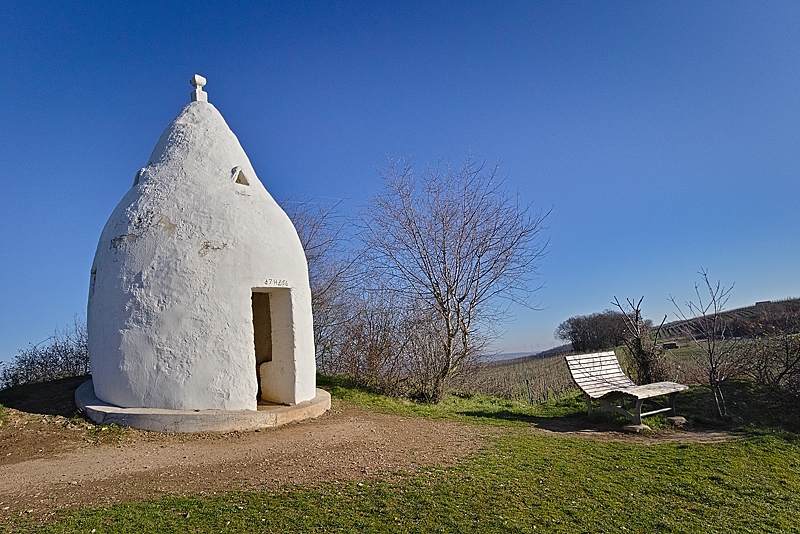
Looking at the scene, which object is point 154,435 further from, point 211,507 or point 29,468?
point 211,507

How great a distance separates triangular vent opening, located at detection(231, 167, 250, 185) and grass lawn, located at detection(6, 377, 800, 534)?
18.6 feet

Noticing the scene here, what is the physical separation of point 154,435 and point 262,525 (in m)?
3.56

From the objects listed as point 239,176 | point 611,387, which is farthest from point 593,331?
point 239,176

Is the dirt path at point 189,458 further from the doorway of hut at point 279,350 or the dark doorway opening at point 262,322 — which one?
the dark doorway opening at point 262,322

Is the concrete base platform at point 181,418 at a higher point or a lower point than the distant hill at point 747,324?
lower

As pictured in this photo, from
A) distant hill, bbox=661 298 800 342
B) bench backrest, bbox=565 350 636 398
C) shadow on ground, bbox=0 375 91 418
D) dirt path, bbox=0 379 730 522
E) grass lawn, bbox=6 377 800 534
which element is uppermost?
distant hill, bbox=661 298 800 342

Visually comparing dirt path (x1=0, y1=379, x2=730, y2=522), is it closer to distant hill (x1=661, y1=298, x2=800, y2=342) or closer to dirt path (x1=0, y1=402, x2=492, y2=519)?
dirt path (x1=0, y1=402, x2=492, y2=519)

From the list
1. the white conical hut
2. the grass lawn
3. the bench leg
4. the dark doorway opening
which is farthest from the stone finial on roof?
the bench leg

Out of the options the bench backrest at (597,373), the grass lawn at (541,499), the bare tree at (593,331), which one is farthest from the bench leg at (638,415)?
the bare tree at (593,331)

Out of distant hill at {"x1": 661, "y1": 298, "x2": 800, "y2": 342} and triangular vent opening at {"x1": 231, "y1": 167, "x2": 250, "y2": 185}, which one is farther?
distant hill at {"x1": 661, "y1": 298, "x2": 800, "y2": 342}

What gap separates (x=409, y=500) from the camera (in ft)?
13.4

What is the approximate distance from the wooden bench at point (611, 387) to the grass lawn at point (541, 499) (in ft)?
3.65

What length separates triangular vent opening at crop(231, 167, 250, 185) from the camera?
27.1 ft

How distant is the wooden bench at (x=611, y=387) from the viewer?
743cm
